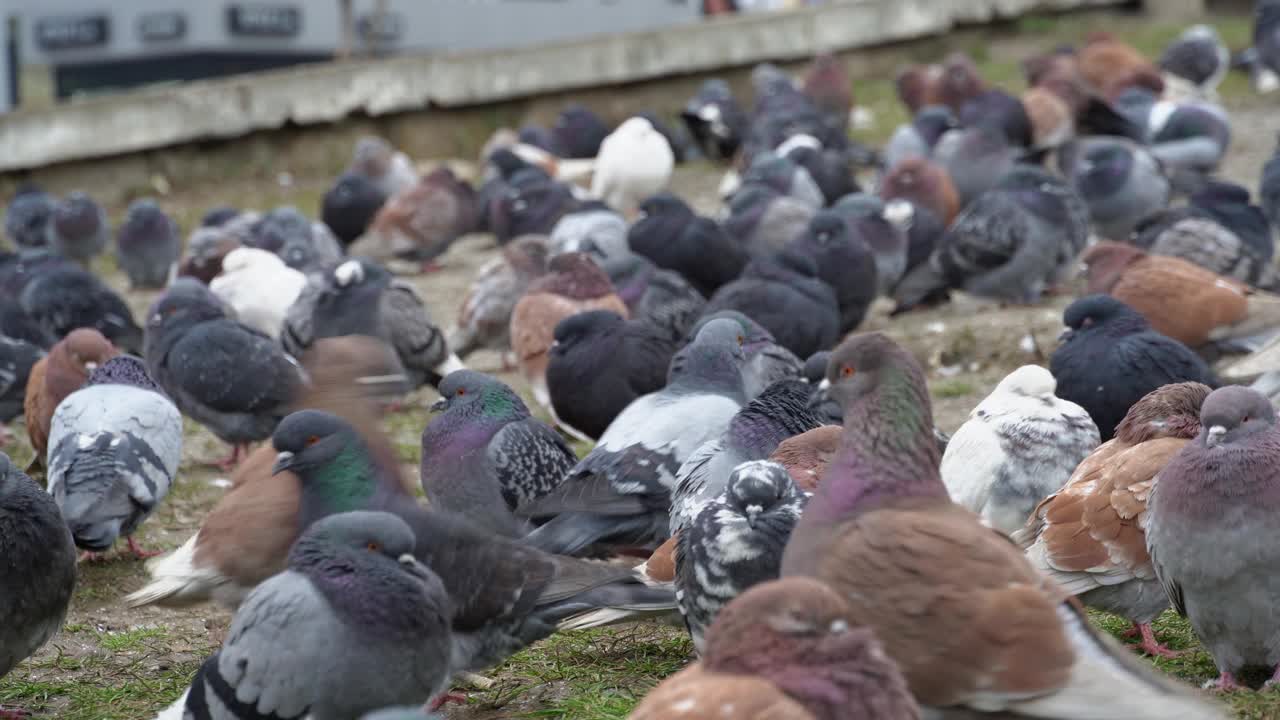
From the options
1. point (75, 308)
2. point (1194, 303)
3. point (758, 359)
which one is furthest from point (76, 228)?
point (1194, 303)

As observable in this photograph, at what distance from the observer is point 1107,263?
24.0 ft

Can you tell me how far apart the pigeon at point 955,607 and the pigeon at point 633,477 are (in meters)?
1.32

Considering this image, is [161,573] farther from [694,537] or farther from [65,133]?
[65,133]

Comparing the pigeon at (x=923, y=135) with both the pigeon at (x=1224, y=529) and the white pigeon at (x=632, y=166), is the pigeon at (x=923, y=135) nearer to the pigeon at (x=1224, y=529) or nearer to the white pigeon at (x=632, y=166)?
the white pigeon at (x=632, y=166)

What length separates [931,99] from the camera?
574 inches

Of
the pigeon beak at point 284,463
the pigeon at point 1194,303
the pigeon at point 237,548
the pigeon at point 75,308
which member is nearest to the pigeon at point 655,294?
the pigeon at point 1194,303

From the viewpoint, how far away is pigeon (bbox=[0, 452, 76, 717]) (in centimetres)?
421

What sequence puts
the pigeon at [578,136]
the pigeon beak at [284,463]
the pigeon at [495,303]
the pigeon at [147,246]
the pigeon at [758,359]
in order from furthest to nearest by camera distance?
1. the pigeon at [578,136]
2. the pigeon at [147,246]
3. the pigeon at [495,303]
4. the pigeon at [758,359]
5. the pigeon beak at [284,463]

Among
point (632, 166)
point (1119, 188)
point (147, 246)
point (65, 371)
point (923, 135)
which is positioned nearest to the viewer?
point (65, 371)

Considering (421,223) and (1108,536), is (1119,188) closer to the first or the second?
(421,223)

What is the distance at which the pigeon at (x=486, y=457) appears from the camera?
5234 millimetres

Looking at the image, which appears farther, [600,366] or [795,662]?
[600,366]

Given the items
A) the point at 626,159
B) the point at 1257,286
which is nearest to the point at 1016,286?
the point at 1257,286

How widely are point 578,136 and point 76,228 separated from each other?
4490mm
